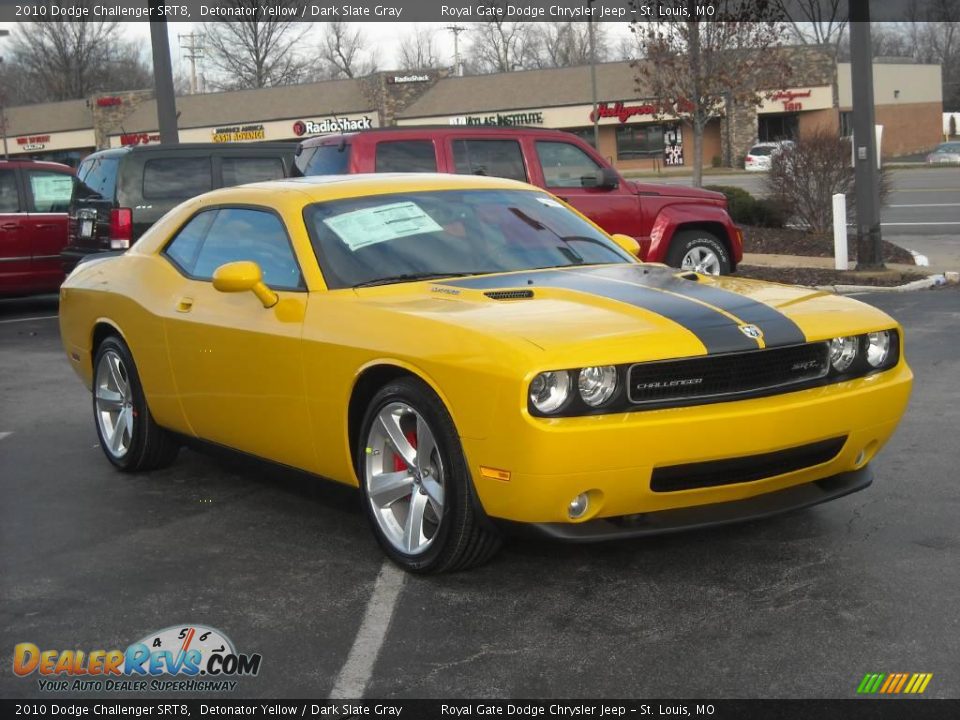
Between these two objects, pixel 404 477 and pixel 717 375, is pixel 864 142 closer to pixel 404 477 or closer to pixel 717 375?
pixel 717 375

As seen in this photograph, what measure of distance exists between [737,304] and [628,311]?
0.47 meters

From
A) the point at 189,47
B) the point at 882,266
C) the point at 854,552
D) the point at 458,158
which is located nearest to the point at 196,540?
the point at 854,552

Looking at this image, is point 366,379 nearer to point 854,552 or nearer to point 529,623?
point 529,623

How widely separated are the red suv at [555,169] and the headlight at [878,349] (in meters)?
7.56

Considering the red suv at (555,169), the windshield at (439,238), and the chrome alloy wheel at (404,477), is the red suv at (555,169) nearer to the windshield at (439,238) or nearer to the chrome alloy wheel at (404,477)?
the windshield at (439,238)

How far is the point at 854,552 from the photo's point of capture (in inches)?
195

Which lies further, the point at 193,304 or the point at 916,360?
the point at 916,360

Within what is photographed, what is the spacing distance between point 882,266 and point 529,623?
488 inches

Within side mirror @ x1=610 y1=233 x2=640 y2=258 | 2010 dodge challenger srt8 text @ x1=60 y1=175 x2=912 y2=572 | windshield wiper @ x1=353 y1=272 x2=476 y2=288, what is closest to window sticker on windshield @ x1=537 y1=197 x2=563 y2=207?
2010 dodge challenger srt8 text @ x1=60 y1=175 x2=912 y2=572

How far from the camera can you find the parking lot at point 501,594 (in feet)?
12.7

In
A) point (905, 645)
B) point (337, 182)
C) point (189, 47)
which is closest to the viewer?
point (905, 645)

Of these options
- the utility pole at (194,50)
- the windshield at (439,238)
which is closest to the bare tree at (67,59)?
the utility pole at (194,50)

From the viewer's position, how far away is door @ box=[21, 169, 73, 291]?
15016mm

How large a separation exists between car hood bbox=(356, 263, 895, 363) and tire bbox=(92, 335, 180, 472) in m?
1.97
